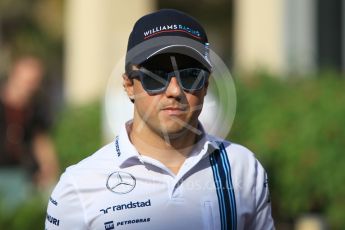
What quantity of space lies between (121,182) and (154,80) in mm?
412

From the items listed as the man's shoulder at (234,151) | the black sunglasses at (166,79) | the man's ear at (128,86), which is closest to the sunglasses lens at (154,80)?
the black sunglasses at (166,79)

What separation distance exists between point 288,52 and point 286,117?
2.33 meters

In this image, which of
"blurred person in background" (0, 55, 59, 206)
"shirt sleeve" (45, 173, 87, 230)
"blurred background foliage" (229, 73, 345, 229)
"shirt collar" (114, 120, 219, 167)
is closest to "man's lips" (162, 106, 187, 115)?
"shirt collar" (114, 120, 219, 167)

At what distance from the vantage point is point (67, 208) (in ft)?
13.9

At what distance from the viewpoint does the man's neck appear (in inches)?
169

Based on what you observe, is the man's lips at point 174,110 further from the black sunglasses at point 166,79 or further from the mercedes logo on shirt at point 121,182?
the mercedes logo on shirt at point 121,182

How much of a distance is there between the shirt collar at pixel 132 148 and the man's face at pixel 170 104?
0.11 m

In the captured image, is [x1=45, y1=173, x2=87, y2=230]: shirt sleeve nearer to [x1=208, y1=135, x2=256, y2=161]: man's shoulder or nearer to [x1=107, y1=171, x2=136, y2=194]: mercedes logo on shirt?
[x1=107, y1=171, x2=136, y2=194]: mercedes logo on shirt

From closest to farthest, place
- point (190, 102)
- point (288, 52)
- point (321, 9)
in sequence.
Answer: point (190, 102) → point (288, 52) → point (321, 9)

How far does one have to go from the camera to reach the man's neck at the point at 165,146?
4.29 m

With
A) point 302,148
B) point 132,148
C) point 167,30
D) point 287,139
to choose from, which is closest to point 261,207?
point 132,148

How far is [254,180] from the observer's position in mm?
4406

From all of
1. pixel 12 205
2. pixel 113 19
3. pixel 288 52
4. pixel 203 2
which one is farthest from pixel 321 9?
pixel 203 2

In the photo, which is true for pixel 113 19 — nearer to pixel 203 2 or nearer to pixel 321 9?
pixel 321 9
